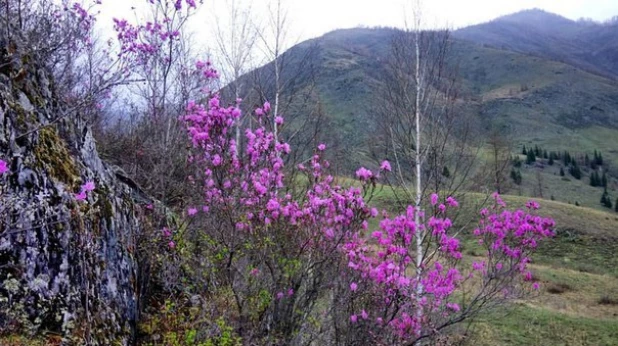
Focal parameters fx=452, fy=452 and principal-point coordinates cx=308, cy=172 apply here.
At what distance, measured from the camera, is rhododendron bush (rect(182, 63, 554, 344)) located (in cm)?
525

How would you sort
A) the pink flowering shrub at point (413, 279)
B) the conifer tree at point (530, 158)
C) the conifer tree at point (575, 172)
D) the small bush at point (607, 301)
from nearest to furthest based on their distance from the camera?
the pink flowering shrub at point (413, 279) → the small bush at point (607, 301) → the conifer tree at point (575, 172) → the conifer tree at point (530, 158)

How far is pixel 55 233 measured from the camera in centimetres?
371

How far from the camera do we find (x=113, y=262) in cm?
447

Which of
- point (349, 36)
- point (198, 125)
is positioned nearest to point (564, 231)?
point (198, 125)

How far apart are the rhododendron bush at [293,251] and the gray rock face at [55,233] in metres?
1.11

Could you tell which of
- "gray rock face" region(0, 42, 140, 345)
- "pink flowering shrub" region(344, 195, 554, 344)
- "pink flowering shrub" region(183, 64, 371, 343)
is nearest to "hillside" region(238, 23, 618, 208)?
"pink flowering shrub" region(344, 195, 554, 344)

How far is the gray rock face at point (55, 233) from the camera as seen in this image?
3.37 m

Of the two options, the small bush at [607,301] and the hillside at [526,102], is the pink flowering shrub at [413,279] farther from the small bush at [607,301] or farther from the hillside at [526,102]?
the hillside at [526,102]

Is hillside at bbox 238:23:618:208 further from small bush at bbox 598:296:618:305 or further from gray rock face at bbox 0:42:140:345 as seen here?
gray rock face at bbox 0:42:140:345

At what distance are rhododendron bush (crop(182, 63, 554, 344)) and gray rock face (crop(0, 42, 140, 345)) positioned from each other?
Result: 1107 mm

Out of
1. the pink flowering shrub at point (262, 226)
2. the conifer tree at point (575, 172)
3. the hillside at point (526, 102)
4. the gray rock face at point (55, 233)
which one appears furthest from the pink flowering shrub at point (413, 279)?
the conifer tree at point (575, 172)

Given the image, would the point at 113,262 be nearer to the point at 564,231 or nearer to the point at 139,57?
the point at 139,57

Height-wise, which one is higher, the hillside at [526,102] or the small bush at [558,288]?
the hillside at [526,102]

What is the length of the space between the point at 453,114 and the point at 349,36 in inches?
7135
